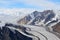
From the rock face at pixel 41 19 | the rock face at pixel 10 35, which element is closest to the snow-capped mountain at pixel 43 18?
the rock face at pixel 41 19

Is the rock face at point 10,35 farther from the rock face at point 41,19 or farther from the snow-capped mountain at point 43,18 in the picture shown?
the rock face at point 41,19

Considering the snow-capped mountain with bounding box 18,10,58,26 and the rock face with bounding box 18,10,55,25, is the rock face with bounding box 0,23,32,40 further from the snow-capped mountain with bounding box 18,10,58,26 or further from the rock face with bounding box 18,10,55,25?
the rock face with bounding box 18,10,55,25

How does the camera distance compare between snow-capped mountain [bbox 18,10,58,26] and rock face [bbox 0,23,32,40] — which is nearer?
rock face [bbox 0,23,32,40]

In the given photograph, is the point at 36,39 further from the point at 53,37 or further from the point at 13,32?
the point at 13,32

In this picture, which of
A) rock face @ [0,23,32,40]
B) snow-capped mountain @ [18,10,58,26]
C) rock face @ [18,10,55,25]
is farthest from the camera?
rock face @ [18,10,55,25]

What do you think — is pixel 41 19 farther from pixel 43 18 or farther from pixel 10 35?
pixel 10 35

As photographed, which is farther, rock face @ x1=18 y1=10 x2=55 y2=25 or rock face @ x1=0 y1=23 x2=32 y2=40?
rock face @ x1=18 y1=10 x2=55 y2=25

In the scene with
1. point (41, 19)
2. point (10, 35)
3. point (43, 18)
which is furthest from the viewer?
point (43, 18)

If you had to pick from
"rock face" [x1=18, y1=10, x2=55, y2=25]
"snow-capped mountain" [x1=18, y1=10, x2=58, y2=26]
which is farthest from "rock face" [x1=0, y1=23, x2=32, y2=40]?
"rock face" [x1=18, y1=10, x2=55, y2=25]

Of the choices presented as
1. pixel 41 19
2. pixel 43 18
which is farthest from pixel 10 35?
pixel 43 18

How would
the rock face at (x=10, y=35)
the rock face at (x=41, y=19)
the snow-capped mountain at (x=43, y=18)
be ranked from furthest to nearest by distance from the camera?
1. the rock face at (x=41, y=19)
2. the snow-capped mountain at (x=43, y=18)
3. the rock face at (x=10, y=35)

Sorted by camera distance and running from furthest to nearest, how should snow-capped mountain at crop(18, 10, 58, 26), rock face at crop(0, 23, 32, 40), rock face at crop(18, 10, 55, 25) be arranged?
rock face at crop(18, 10, 55, 25), snow-capped mountain at crop(18, 10, 58, 26), rock face at crop(0, 23, 32, 40)
